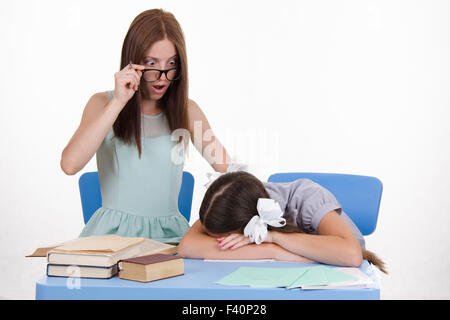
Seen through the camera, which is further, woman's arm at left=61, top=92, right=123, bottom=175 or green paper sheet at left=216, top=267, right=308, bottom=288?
woman's arm at left=61, top=92, right=123, bottom=175

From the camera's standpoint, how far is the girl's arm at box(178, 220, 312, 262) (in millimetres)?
1481

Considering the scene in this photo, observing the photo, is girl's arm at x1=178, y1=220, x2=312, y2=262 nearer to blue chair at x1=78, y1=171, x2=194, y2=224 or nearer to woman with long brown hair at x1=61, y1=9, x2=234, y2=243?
woman with long brown hair at x1=61, y1=9, x2=234, y2=243

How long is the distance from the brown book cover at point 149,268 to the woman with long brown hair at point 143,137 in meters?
0.60

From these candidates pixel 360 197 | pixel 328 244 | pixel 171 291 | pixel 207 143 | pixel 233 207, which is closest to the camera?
pixel 171 291

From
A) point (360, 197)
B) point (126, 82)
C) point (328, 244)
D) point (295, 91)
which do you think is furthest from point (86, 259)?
point (295, 91)

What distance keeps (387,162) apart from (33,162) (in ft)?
8.62

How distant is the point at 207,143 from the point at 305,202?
622 millimetres

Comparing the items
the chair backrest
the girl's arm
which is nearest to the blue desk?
the girl's arm

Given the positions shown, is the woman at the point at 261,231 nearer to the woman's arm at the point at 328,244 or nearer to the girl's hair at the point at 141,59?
the woman's arm at the point at 328,244

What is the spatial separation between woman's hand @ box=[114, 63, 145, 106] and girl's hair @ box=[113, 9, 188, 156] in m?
0.07

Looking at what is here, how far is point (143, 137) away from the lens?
6.75 feet

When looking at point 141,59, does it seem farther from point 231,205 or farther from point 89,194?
point 89,194

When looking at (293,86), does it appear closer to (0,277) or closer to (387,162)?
(387,162)
